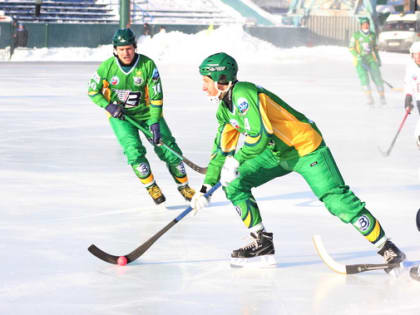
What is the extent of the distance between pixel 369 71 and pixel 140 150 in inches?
428

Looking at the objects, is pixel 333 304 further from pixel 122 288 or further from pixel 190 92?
pixel 190 92

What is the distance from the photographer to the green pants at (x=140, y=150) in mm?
7664

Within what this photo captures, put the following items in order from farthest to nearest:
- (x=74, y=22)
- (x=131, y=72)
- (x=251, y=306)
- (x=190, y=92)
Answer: (x=74, y=22), (x=190, y=92), (x=131, y=72), (x=251, y=306)

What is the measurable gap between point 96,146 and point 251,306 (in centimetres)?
662

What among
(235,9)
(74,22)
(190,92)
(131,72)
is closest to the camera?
(131,72)

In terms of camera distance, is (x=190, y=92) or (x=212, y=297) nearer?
(x=212, y=297)

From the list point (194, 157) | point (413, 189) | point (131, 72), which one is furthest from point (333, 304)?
point (194, 157)

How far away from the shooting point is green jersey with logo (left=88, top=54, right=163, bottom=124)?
7.62 m

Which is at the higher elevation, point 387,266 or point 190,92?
point 387,266

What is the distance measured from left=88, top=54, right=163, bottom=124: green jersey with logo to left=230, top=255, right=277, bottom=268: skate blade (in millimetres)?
2239

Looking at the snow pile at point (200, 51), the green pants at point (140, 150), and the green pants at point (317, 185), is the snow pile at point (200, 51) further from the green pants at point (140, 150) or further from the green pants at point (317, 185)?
the green pants at point (317, 185)

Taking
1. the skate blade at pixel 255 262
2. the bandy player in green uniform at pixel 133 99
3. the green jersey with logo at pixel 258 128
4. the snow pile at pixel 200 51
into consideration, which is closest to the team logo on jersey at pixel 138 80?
the bandy player in green uniform at pixel 133 99

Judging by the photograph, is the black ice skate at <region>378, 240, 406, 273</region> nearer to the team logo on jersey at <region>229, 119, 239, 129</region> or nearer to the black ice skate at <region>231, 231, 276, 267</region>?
the black ice skate at <region>231, 231, 276, 267</region>

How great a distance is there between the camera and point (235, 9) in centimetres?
4759
